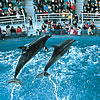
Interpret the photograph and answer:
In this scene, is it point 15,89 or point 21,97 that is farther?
point 15,89

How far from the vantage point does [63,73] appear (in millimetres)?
11352

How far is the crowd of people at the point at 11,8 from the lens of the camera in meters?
20.1

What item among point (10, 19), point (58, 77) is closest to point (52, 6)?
point (10, 19)

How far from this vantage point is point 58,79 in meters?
10.7

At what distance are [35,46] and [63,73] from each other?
3965 mm

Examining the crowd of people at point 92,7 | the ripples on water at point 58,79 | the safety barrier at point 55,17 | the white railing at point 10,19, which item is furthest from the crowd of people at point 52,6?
the ripples on water at point 58,79

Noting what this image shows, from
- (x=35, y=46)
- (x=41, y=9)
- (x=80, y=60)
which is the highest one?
(x=41, y=9)

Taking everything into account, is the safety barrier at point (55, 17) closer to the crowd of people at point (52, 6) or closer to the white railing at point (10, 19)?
the crowd of people at point (52, 6)

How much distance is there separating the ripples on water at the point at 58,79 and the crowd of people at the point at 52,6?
27.7 ft

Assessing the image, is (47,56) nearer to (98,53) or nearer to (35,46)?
(98,53)

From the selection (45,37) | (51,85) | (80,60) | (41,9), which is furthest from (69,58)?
(41,9)

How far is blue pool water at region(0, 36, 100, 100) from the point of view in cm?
933

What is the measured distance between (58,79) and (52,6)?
12.9 metres

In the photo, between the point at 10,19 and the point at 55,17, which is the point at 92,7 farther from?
the point at 10,19
